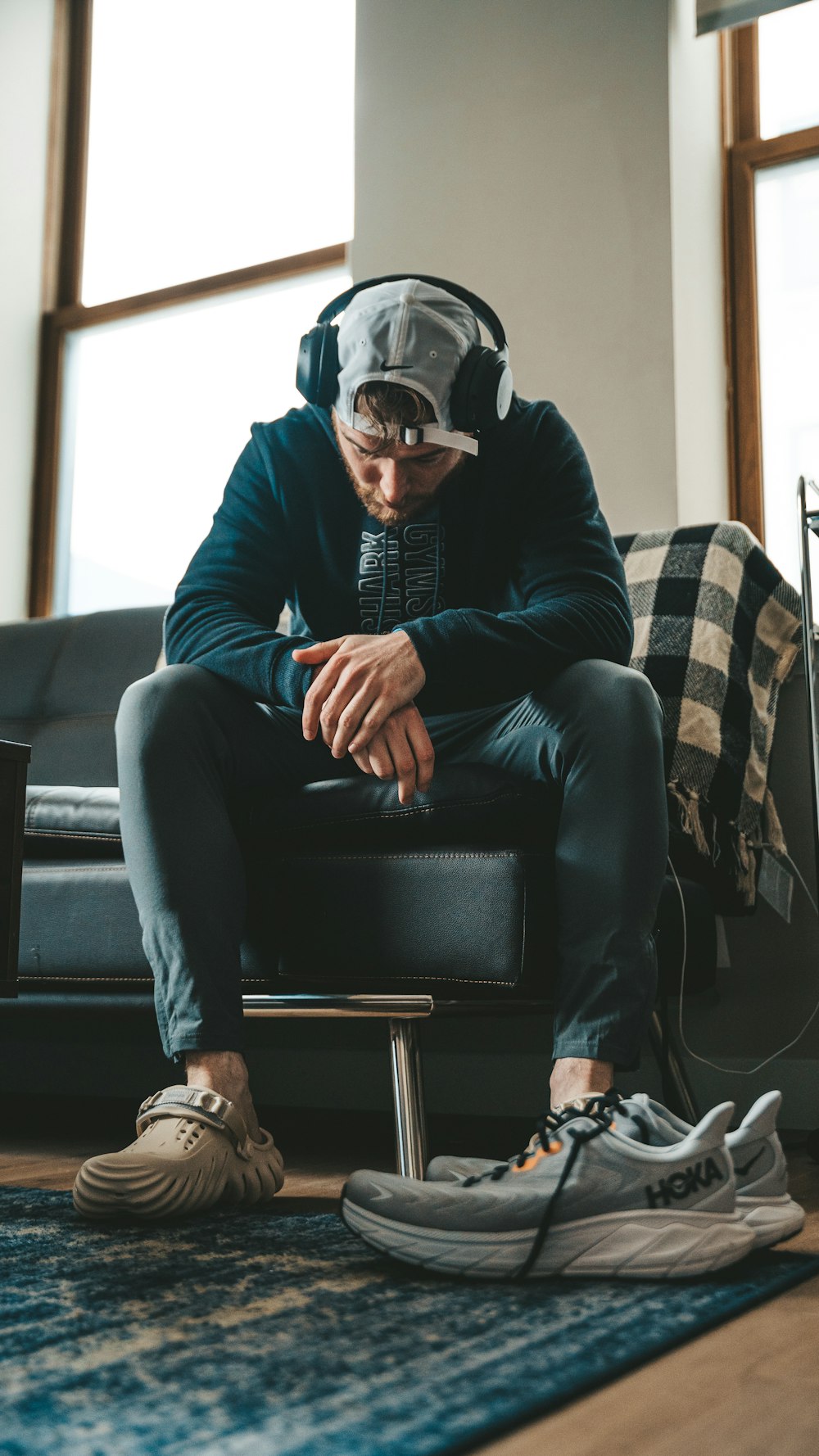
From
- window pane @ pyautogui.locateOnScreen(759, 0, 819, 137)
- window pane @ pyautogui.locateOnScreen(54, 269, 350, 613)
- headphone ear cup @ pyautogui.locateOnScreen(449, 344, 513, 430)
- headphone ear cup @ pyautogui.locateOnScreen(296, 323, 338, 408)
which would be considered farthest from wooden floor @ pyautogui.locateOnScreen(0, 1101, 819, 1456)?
window pane @ pyautogui.locateOnScreen(54, 269, 350, 613)

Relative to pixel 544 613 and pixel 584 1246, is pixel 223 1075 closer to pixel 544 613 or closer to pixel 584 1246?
pixel 584 1246

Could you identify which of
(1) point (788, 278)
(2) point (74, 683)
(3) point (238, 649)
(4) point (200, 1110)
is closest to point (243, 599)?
(3) point (238, 649)

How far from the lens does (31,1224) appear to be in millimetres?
1062

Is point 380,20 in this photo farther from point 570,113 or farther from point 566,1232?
point 566,1232

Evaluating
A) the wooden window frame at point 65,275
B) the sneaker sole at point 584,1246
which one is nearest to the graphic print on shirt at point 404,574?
the sneaker sole at point 584,1246

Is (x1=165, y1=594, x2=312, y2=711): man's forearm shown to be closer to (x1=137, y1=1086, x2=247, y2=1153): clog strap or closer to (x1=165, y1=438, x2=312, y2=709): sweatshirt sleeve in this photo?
(x1=165, y1=438, x2=312, y2=709): sweatshirt sleeve

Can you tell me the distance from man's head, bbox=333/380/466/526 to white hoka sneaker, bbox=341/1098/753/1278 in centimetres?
77

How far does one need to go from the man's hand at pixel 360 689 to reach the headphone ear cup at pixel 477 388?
0.90 ft

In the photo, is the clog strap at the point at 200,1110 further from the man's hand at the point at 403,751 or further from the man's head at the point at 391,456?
the man's head at the point at 391,456

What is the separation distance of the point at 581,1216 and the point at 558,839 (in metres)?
0.37

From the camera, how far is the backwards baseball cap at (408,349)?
1.34 meters

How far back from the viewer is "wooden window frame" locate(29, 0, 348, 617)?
328 cm

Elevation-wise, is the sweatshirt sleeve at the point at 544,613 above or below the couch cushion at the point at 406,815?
above

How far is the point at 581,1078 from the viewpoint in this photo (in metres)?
1.05
